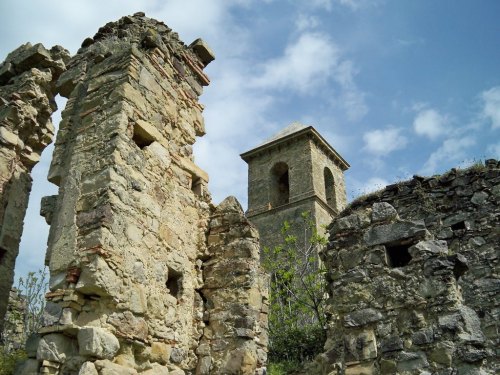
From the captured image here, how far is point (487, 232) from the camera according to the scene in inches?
279

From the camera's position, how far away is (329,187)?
26.5 meters

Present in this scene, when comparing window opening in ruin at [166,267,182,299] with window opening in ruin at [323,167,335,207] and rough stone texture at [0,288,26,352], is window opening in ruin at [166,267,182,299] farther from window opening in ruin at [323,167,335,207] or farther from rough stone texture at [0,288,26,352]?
window opening in ruin at [323,167,335,207]

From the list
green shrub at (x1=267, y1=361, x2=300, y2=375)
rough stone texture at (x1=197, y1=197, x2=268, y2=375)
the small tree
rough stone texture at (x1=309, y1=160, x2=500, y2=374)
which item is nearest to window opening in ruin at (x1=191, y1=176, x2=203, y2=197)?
rough stone texture at (x1=197, y1=197, x2=268, y2=375)

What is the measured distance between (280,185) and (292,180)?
1674 mm

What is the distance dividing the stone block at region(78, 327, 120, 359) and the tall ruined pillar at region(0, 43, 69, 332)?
7.96 feet

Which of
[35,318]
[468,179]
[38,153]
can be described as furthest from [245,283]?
[35,318]

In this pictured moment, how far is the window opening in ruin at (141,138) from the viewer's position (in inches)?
183

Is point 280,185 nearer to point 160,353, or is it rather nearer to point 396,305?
point 396,305

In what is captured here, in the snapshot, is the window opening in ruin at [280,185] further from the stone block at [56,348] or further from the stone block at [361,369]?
the stone block at [56,348]

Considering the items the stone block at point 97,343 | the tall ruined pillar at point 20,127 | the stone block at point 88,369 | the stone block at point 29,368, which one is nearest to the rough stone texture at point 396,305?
the stone block at point 97,343

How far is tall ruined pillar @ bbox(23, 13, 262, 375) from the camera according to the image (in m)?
3.68

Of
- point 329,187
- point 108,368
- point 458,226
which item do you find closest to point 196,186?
point 108,368

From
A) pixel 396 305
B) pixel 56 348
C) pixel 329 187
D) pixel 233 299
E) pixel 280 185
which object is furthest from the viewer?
pixel 280 185

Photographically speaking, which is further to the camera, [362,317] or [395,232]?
[395,232]
